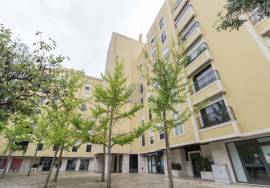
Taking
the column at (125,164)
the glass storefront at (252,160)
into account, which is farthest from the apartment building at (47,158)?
the glass storefront at (252,160)

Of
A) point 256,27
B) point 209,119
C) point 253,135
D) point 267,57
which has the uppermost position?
point 256,27

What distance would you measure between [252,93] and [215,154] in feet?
20.0

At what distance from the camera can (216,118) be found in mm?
13016

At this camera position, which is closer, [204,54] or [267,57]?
[267,57]

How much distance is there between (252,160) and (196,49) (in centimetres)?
1153

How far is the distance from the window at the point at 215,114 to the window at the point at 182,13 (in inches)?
505

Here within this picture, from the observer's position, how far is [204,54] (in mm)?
14898

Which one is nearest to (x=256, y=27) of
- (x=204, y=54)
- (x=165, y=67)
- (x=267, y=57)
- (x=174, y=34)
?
(x=267, y=57)

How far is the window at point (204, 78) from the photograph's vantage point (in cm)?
1435

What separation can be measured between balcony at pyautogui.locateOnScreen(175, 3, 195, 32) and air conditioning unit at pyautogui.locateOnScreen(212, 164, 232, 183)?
15992mm

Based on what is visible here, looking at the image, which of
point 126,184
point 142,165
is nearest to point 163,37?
point 126,184

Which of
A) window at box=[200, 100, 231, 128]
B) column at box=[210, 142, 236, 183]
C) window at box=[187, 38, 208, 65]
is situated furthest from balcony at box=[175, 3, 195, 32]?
column at box=[210, 142, 236, 183]

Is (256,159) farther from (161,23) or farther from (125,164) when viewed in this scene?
(161,23)

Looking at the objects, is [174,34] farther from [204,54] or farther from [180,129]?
[180,129]
